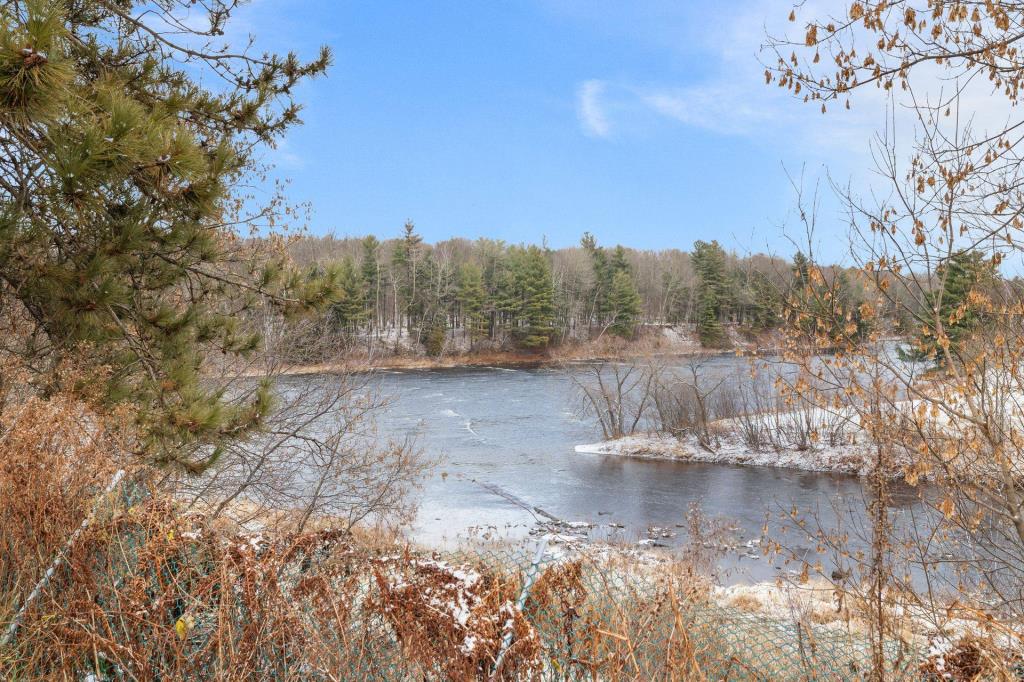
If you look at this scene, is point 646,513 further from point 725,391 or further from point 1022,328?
point 1022,328

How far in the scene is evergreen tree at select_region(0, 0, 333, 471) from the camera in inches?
140

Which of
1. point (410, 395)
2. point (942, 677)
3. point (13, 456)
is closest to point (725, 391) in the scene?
point (410, 395)

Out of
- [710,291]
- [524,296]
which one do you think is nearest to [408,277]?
[524,296]

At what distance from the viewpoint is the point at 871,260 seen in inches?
191

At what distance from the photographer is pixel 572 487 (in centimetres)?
1909

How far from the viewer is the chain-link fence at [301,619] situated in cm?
308

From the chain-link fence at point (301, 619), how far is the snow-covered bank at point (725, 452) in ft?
64.6

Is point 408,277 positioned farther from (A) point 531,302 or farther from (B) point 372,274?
(A) point 531,302

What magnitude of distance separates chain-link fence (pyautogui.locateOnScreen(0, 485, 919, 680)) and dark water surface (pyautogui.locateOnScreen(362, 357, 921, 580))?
842 centimetres

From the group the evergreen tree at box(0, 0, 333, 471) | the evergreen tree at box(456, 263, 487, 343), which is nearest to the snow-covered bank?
the evergreen tree at box(0, 0, 333, 471)

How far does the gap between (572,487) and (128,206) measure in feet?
51.5

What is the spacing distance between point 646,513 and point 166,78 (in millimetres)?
14152

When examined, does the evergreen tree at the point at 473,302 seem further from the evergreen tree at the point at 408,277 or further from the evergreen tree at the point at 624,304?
the evergreen tree at the point at 624,304

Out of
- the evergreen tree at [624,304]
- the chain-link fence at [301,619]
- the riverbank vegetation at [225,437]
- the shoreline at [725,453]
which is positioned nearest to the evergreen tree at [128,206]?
the riverbank vegetation at [225,437]
